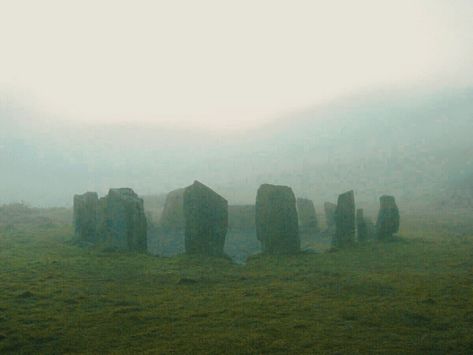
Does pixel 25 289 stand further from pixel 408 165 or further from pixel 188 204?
pixel 408 165

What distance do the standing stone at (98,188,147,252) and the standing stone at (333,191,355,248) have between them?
14.5 m

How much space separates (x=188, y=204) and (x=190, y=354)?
2146 centimetres

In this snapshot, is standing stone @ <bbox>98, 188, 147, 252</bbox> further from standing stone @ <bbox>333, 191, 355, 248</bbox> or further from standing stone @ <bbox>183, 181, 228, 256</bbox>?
standing stone @ <bbox>333, 191, 355, 248</bbox>

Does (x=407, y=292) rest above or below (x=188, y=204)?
below

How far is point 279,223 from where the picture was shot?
3856 centimetres

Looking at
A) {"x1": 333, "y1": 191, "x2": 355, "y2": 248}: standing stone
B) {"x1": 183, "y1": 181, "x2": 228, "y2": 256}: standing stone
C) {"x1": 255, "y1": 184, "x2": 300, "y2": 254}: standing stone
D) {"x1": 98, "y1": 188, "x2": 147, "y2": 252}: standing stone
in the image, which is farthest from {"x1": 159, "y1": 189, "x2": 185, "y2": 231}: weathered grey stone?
{"x1": 333, "y1": 191, "x2": 355, "y2": 248}: standing stone

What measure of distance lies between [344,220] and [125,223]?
1635cm

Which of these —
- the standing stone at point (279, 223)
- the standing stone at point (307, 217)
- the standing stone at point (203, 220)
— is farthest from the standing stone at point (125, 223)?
the standing stone at point (307, 217)

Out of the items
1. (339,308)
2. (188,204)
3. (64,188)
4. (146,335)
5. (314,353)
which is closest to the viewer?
(314,353)

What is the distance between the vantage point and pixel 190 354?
16.8m

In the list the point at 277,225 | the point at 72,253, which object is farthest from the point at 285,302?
the point at 72,253

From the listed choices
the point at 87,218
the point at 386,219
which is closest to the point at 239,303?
the point at 386,219

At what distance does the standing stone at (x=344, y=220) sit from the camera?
1676 inches

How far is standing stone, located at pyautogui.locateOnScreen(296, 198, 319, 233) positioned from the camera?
53775mm
